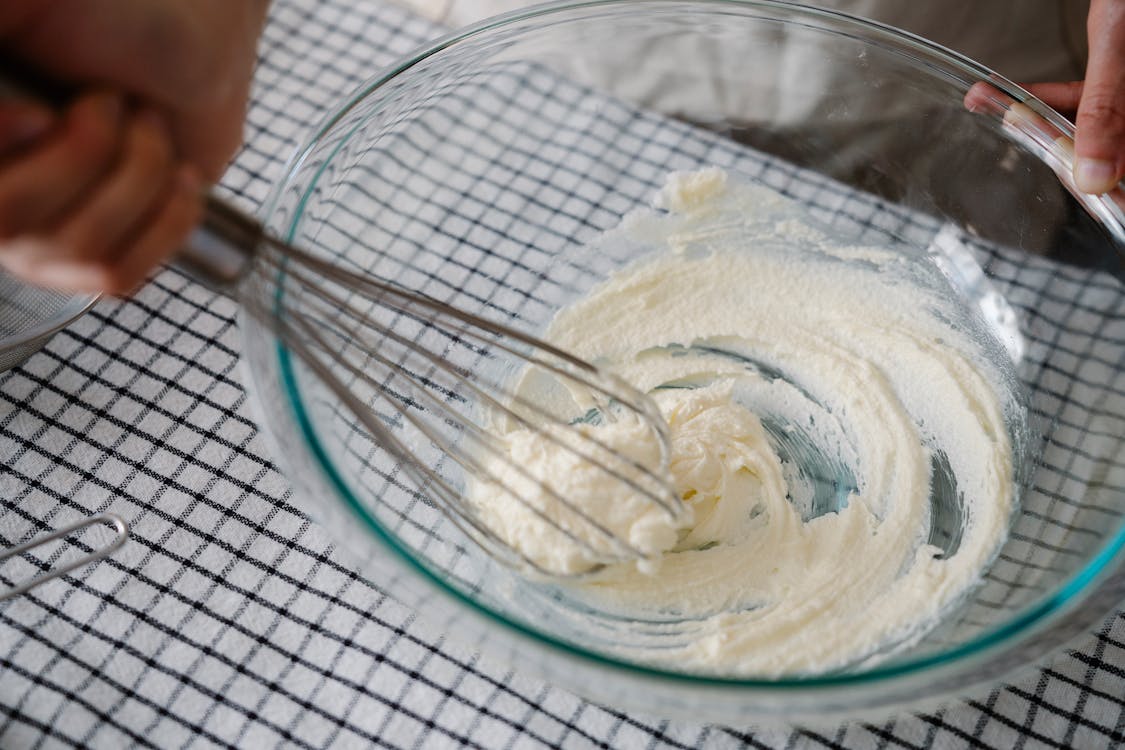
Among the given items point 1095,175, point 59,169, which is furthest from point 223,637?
point 1095,175

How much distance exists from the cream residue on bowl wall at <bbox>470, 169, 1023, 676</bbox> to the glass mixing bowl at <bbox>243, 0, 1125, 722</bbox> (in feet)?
0.08

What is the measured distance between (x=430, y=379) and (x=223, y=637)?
0.27 meters

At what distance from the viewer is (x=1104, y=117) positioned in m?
0.81

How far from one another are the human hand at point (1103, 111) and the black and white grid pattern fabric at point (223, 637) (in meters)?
0.11

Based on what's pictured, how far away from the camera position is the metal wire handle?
78 centimetres

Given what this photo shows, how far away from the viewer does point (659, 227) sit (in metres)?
1.00

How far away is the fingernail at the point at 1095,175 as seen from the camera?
2.64 ft

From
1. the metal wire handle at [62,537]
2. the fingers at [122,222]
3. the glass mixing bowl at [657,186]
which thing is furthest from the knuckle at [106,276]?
the metal wire handle at [62,537]

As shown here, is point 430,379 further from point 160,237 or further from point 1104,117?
point 1104,117

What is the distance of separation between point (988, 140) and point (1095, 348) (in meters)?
0.21

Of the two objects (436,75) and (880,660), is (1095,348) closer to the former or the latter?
(880,660)

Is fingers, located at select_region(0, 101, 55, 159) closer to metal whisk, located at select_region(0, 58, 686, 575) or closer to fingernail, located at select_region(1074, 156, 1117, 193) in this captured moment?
metal whisk, located at select_region(0, 58, 686, 575)

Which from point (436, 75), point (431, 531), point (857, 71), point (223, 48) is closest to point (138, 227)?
point (223, 48)

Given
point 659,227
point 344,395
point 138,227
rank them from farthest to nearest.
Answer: point 659,227 < point 344,395 < point 138,227
